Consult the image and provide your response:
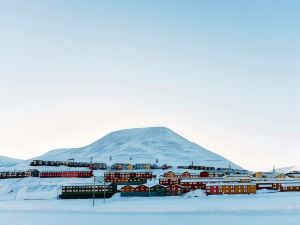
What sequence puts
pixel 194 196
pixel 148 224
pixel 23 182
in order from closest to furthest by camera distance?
1. pixel 148 224
2. pixel 194 196
3. pixel 23 182

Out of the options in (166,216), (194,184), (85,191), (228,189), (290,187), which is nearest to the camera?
(166,216)

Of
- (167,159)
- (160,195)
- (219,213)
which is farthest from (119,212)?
(167,159)

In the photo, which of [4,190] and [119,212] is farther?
[4,190]

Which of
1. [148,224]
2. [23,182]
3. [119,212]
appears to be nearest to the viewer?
[148,224]

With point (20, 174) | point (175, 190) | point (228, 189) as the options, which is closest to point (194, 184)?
point (175, 190)

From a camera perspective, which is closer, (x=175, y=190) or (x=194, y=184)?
(x=175, y=190)

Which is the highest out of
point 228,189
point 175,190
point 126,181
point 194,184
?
point 126,181

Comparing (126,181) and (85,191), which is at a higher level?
(126,181)

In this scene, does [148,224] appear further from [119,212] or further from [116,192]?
[116,192]

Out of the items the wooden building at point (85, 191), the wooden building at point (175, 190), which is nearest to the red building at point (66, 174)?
the wooden building at point (85, 191)

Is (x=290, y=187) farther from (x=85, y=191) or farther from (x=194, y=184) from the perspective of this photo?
(x=85, y=191)

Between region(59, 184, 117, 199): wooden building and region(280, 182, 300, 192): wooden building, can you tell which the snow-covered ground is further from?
region(280, 182, 300, 192): wooden building
